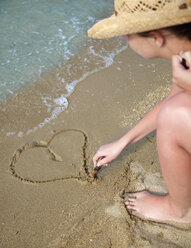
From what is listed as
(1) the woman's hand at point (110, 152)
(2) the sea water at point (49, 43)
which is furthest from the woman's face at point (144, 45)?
(2) the sea water at point (49, 43)

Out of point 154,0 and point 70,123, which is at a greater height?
point 154,0

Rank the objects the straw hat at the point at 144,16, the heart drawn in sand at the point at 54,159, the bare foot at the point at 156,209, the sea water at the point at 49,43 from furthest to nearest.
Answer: the sea water at the point at 49,43
the heart drawn in sand at the point at 54,159
the bare foot at the point at 156,209
the straw hat at the point at 144,16

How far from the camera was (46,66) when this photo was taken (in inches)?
157

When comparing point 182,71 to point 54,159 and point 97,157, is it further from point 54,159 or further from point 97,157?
point 54,159

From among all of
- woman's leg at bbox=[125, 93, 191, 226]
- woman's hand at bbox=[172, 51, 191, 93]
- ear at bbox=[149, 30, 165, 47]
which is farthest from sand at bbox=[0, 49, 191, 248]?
ear at bbox=[149, 30, 165, 47]

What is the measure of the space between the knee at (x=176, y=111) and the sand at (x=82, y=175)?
788 millimetres

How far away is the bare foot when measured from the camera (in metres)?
1.91

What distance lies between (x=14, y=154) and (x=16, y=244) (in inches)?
34.8

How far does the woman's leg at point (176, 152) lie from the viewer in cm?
149

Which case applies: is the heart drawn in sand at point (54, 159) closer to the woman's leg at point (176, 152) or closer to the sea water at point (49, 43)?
the sea water at point (49, 43)

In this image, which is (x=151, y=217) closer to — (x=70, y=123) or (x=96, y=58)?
(x=70, y=123)

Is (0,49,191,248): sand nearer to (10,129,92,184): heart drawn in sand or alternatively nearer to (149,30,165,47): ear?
(10,129,92,184): heart drawn in sand

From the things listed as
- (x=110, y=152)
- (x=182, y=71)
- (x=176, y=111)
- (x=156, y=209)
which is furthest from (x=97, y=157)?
(x=182, y=71)

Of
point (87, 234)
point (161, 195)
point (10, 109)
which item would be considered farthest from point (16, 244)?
point (10, 109)
